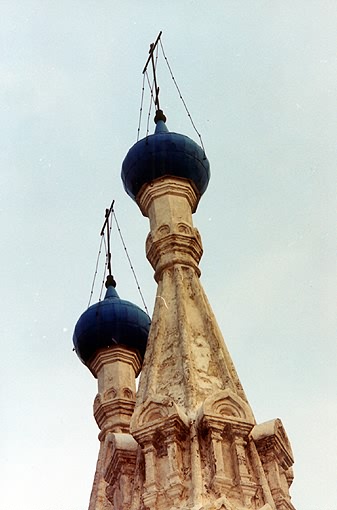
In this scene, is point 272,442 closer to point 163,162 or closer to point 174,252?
point 174,252

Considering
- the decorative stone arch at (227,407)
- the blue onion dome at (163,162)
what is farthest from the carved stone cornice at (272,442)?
the blue onion dome at (163,162)

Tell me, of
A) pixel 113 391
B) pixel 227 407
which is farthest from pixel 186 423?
pixel 113 391

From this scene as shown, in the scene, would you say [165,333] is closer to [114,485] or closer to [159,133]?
[114,485]

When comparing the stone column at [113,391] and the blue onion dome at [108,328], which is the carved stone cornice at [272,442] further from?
the blue onion dome at [108,328]

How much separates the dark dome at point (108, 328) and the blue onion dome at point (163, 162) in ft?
7.55

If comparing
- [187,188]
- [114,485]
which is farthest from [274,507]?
[187,188]

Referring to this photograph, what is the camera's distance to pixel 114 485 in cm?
758

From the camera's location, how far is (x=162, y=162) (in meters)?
10.2

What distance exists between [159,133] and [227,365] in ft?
11.9

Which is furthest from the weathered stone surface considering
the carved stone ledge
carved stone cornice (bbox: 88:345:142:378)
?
carved stone cornice (bbox: 88:345:142:378)

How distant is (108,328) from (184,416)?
4.84 m

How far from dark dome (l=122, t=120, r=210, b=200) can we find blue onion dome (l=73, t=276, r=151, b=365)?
2.30 m

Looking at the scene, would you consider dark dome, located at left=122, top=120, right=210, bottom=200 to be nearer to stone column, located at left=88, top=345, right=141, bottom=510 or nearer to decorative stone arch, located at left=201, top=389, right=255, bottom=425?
stone column, located at left=88, top=345, right=141, bottom=510

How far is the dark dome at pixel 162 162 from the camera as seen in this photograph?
402 inches
